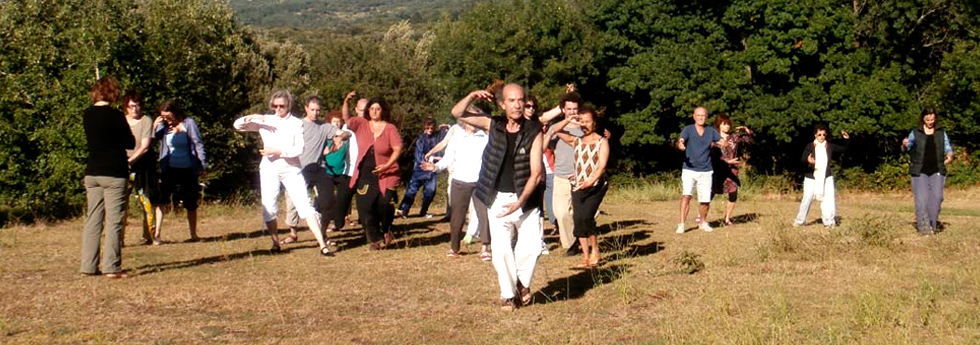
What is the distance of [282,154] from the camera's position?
34.1 feet

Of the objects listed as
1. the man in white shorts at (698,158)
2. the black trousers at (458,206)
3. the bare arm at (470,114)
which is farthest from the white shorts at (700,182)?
the bare arm at (470,114)

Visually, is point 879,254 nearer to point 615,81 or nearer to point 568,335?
point 568,335

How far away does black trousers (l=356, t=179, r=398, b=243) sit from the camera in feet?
36.2

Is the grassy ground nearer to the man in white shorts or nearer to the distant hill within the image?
the man in white shorts

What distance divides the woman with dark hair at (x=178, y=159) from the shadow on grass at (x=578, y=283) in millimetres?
5262

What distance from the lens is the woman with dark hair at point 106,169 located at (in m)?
8.80

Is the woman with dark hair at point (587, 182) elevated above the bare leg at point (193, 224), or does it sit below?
above

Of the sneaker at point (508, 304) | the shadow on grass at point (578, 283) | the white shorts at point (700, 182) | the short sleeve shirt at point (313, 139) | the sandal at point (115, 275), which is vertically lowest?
the shadow on grass at point (578, 283)

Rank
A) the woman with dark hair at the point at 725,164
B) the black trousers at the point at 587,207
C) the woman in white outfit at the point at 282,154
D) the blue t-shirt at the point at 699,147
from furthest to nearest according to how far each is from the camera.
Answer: the woman with dark hair at the point at 725,164 → the blue t-shirt at the point at 699,147 → the woman in white outfit at the point at 282,154 → the black trousers at the point at 587,207

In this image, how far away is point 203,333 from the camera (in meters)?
6.76

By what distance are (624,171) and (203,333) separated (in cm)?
3744

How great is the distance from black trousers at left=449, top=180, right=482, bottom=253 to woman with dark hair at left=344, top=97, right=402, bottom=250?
25.9 inches

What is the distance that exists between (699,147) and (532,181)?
21.3 ft

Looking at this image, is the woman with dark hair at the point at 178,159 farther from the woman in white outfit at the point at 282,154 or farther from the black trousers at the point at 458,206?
the black trousers at the point at 458,206
